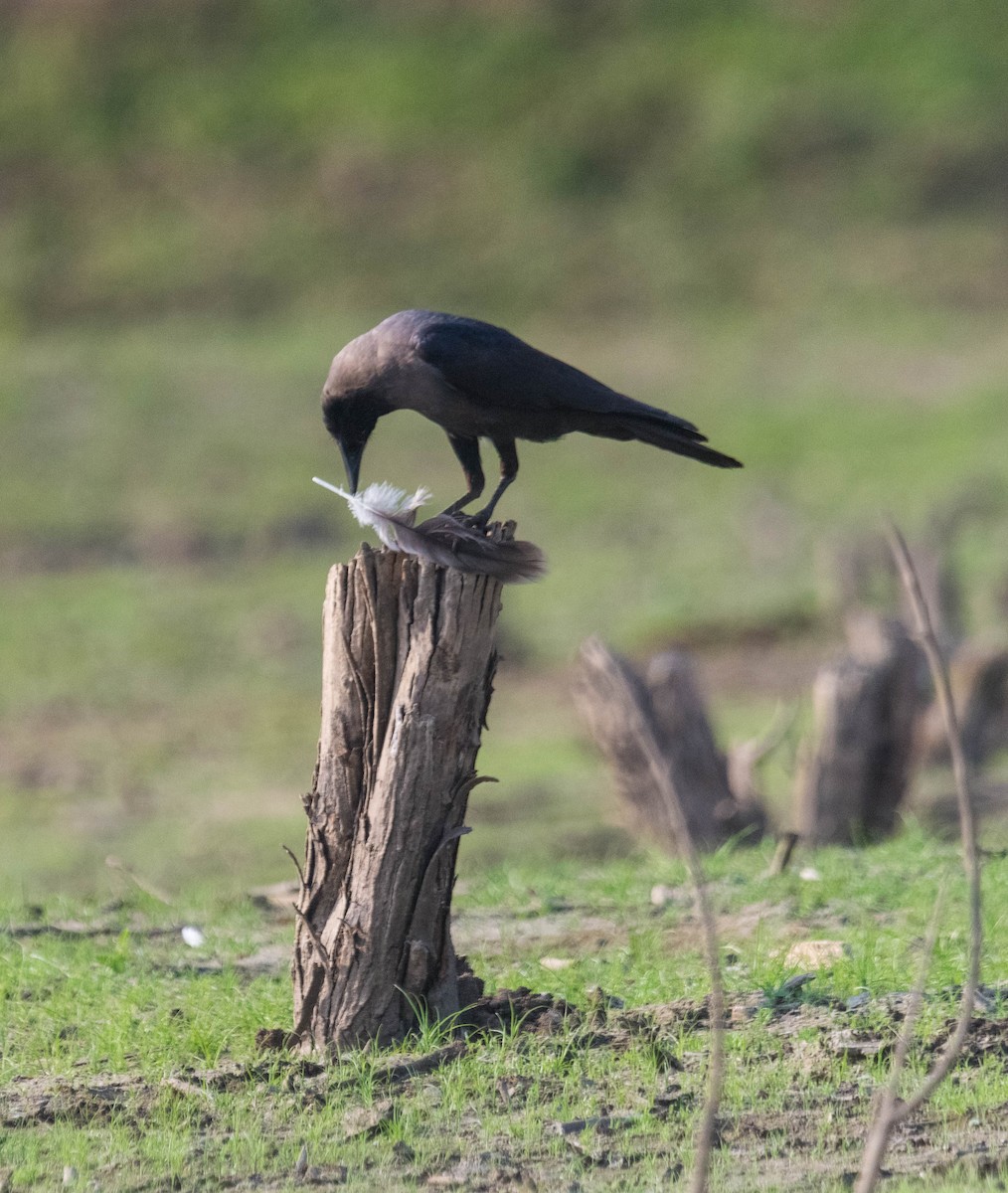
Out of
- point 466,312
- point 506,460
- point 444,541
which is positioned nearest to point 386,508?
point 444,541

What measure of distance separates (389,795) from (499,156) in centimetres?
2586

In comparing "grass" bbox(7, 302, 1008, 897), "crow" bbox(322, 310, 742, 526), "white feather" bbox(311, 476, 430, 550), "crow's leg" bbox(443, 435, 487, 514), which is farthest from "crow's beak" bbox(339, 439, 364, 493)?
"grass" bbox(7, 302, 1008, 897)

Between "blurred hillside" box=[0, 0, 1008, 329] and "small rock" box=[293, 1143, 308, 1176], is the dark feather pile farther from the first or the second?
"blurred hillside" box=[0, 0, 1008, 329]

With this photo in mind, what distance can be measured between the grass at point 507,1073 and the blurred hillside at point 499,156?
20538mm

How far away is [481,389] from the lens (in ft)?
17.8

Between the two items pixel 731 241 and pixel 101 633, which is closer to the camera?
pixel 101 633

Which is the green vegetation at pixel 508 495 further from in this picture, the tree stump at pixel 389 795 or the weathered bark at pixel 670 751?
the weathered bark at pixel 670 751

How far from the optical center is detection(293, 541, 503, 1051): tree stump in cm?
446

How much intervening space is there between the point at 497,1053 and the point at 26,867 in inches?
215

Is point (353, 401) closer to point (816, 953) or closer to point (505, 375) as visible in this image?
point (505, 375)

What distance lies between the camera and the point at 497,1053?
4.44 m

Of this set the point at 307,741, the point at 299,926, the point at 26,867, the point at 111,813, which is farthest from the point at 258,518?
the point at 299,926

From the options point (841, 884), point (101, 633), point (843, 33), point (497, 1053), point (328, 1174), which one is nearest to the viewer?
point (328, 1174)

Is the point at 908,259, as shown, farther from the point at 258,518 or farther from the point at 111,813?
the point at 111,813
